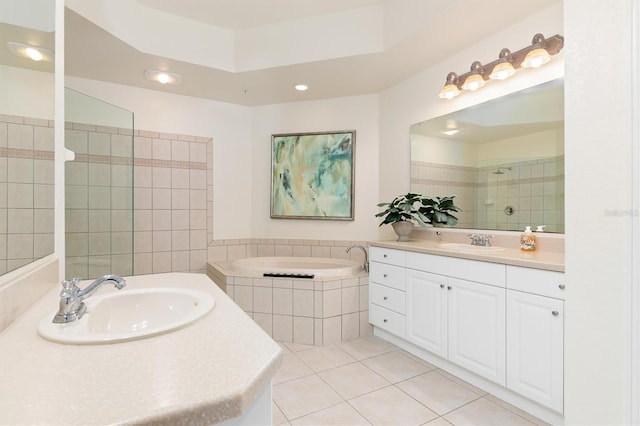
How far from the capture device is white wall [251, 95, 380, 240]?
333 centimetres

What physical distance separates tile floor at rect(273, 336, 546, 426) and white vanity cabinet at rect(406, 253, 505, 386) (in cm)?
16

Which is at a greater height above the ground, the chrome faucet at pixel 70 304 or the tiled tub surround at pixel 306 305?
the chrome faucet at pixel 70 304

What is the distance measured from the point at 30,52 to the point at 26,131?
0.86 ft

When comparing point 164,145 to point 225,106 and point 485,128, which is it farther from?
point 485,128

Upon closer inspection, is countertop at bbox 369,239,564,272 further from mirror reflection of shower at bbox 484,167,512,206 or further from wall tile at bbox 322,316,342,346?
wall tile at bbox 322,316,342,346

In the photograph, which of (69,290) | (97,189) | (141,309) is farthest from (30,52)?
(97,189)

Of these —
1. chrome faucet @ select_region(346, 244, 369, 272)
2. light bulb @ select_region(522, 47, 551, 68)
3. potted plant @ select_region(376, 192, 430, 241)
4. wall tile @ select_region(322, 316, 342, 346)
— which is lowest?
wall tile @ select_region(322, 316, 342, 346)

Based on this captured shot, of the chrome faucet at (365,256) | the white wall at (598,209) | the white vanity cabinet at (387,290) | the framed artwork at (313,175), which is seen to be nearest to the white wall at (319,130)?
the framed artwork at (313,175)

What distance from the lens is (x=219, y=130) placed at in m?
3.54

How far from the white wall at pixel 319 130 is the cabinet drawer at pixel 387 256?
2.06 feet

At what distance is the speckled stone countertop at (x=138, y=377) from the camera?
444 mm

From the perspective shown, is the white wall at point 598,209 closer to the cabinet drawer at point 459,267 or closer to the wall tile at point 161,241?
the cabinet drawer at point 459,267

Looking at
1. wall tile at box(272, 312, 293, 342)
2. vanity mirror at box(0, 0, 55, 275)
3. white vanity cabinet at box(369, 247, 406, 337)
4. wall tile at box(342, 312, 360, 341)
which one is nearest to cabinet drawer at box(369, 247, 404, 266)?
white vanity cabinet at box(369, 247, 406, 337)

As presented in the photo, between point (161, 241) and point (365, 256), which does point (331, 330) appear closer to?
point (365, 256)
